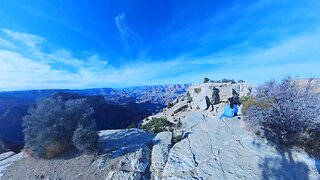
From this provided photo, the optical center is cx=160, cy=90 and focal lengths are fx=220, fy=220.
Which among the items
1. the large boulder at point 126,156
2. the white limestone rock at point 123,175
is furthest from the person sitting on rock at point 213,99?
the white limestone rock at point 123,175

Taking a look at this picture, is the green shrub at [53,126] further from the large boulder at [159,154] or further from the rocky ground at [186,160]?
the large boulder at [159,154]

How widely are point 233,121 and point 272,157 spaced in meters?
2.10

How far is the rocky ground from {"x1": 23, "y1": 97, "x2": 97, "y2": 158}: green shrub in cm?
36

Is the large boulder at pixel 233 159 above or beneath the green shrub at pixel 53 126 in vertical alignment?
beneath

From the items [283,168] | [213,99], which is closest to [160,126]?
[283,168]

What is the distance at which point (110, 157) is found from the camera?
20.5 ft

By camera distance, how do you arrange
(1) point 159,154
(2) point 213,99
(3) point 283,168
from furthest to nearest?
1. (2) point 213,99
2. (1) point 159,154
3. (3) point 283,168

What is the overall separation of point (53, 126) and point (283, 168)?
20.6ft

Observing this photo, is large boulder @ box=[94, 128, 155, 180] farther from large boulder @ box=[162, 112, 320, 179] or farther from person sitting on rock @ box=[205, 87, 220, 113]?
person sitting on rock @ box=[205, 87, 220, 113]

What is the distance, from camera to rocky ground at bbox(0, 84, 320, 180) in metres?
4.95

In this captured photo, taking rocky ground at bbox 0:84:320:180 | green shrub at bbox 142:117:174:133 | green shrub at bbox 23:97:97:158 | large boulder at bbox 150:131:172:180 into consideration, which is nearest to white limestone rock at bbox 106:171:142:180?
rocky ground at bbox 0:84:320:180

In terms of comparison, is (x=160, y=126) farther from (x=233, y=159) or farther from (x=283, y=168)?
(x=283, y=168)

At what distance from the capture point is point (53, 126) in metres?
6.70

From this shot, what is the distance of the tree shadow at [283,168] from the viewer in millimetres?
4641
